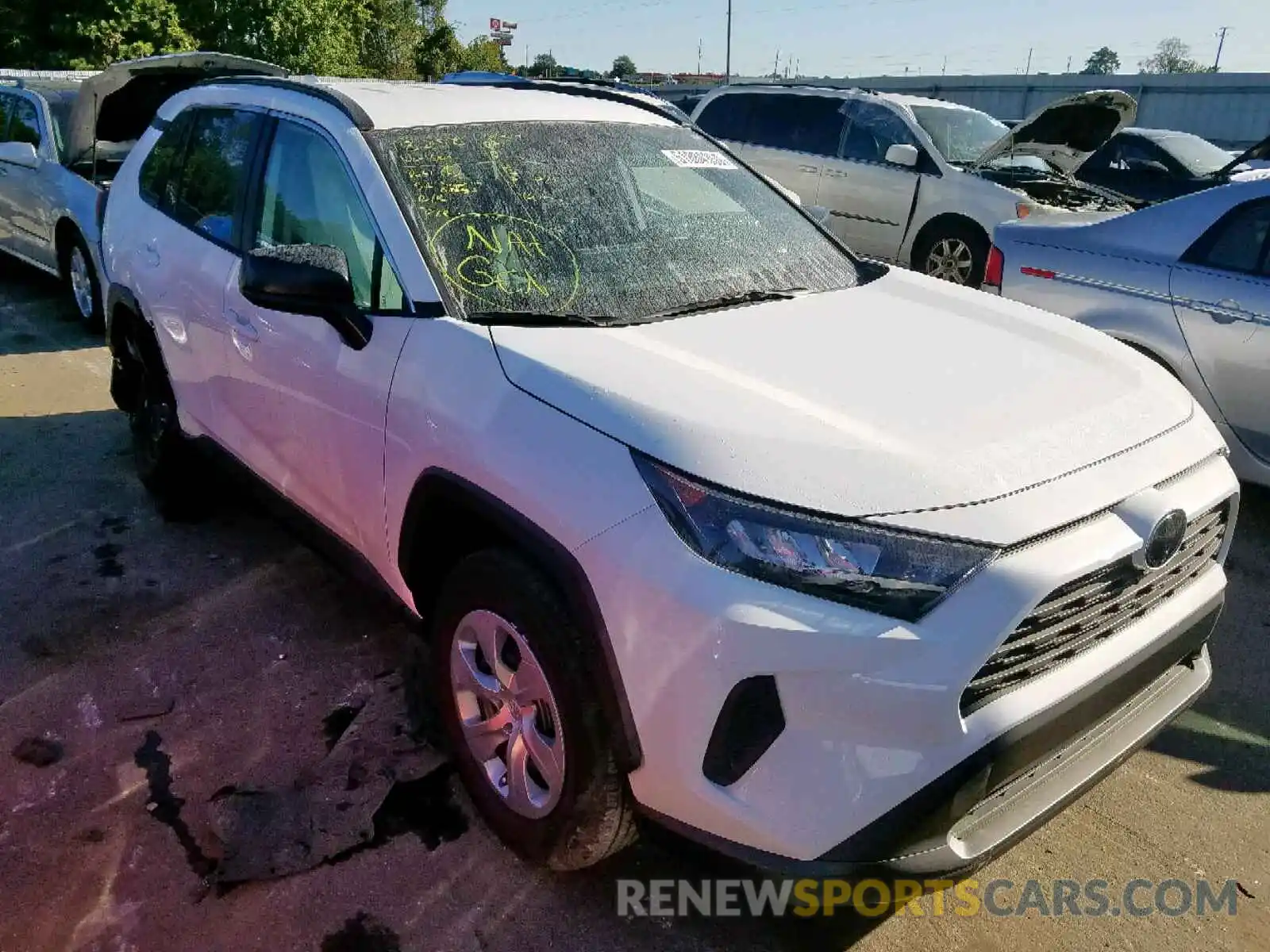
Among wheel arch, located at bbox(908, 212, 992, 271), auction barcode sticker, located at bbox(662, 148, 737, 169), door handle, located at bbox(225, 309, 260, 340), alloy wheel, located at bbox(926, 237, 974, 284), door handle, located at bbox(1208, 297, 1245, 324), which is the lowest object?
alloy wheel, located at bbox(926, 237, 974, 284)

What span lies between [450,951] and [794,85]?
9595mm


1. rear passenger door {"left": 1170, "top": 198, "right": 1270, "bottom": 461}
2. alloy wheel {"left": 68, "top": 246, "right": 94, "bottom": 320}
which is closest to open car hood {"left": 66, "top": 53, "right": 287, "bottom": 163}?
alloy wheel {"left": 68, "top": 246, "right": 94, "bottom": 320}

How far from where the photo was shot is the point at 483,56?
40.5 m

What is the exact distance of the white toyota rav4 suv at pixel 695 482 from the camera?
185 cm

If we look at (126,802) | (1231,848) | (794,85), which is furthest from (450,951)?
(794,85)

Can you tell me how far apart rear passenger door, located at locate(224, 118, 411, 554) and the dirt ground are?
0.44 m

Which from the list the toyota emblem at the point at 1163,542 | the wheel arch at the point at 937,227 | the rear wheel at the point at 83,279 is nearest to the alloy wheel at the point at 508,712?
the toyota emblem at the point at 1163,542

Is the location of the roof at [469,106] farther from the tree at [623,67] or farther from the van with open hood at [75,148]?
the tree at [623,67]

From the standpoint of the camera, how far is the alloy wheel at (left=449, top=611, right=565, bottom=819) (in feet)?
7.52

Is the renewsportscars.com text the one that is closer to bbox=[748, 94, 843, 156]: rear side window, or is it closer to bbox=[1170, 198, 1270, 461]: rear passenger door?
bbox=[1170, 198, 1270, 461]: rear passenger door

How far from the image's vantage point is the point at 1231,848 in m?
2.66

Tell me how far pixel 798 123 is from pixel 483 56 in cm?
3418

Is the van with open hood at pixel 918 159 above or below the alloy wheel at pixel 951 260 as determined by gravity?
above

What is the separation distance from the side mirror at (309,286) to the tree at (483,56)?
36.0 metres
